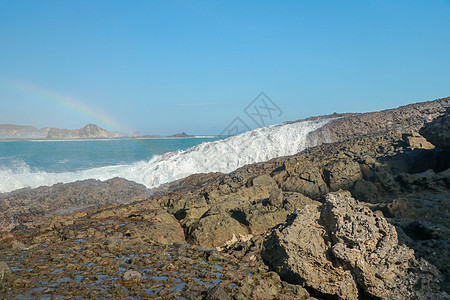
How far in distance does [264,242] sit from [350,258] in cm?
204

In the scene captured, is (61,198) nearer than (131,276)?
No

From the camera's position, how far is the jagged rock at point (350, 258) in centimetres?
423

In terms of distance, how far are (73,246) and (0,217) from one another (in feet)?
19.4

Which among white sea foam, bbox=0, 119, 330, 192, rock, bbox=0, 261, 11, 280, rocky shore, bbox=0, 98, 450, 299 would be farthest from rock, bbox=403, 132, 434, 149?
rock, bbox=0, 261, 11, 280

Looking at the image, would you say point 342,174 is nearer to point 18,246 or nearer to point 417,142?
point 417,142

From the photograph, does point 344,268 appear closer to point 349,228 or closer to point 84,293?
point 349,228

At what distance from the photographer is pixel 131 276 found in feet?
16.1


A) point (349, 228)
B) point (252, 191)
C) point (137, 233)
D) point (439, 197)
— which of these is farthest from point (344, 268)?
point (252, 191)

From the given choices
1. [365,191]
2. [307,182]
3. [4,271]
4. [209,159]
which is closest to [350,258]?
[4,271]

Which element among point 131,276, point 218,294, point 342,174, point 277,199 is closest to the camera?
point 218,294

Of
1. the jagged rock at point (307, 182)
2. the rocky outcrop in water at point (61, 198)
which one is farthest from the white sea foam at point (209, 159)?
the jagged rock at point (307, 182)

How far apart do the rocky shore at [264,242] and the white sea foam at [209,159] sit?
26.6ft

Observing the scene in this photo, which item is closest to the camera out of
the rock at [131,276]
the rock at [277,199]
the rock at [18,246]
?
the rock at [131,276]

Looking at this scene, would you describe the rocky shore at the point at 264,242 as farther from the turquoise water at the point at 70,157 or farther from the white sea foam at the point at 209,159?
the turquoise water at the point at 70,157
